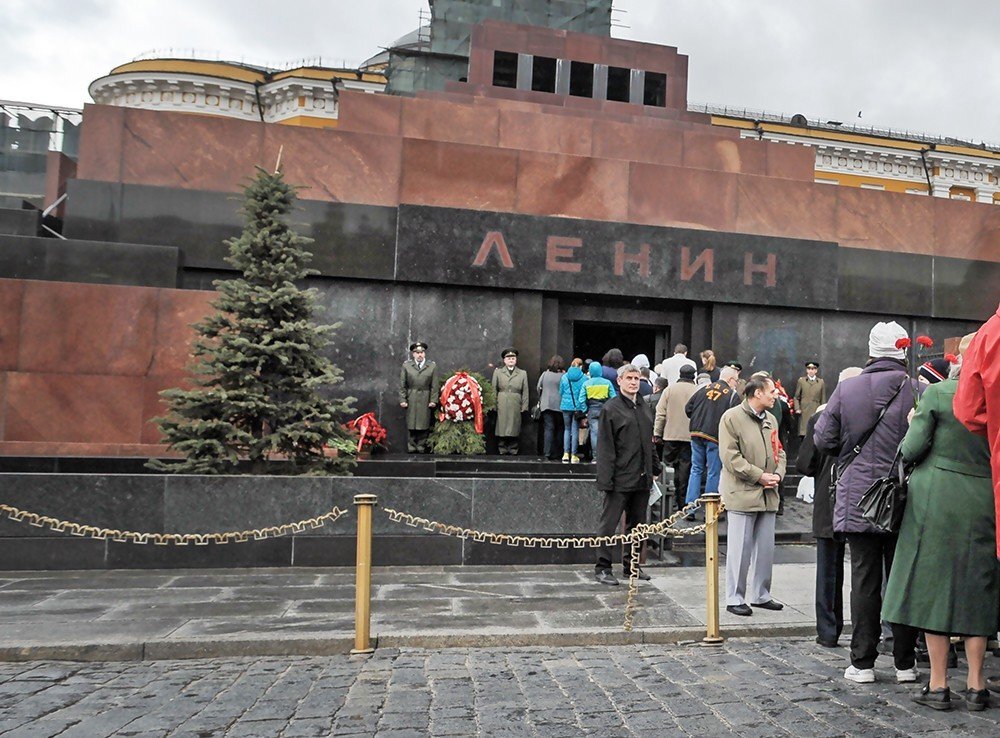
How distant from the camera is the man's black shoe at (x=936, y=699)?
13.6 feet

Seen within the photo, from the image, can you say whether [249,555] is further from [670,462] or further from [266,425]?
[670,462]

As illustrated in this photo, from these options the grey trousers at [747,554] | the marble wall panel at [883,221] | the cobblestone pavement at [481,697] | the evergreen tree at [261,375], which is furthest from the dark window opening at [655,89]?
the cobblestone pavement at [481,697]

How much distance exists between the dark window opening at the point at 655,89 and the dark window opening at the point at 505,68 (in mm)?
3062

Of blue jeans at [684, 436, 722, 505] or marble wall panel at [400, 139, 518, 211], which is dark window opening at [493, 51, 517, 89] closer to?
marble wall panel at [400, 139, 518, 211]

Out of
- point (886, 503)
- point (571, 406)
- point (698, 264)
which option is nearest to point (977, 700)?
point (886, 503)

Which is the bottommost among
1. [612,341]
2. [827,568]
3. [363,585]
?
[363,585]

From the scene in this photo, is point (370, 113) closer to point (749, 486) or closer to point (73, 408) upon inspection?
point (73, 408)

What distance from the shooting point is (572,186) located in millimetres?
15008

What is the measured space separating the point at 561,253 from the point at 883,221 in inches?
265

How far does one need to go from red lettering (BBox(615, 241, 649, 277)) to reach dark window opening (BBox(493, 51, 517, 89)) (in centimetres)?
595

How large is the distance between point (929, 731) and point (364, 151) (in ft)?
42.1

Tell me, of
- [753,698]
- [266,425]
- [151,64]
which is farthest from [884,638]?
[151,64]

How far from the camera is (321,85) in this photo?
34.0 meters

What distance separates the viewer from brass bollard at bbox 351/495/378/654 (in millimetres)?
5410
